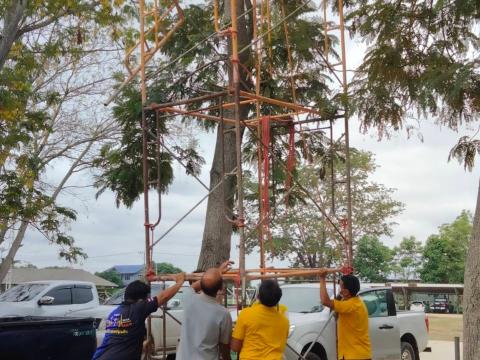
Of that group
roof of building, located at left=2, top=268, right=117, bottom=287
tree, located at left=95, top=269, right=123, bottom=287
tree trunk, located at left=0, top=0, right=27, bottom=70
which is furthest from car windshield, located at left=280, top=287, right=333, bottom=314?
tree, located at left=95, top=269, right=123, bottom=287

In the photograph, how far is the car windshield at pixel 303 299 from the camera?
990 centimetres

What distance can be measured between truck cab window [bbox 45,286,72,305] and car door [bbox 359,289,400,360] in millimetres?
8253

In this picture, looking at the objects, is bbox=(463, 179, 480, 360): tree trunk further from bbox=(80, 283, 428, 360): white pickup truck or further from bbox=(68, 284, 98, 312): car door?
bbox=(68, 284, 98, 312): car door

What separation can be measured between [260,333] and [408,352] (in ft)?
25.4

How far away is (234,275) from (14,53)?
9.51 m

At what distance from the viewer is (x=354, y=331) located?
6672mm

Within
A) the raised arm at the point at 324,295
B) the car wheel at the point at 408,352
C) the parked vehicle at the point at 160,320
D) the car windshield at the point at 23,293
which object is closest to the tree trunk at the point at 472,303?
the raised arm at the point at 324,295

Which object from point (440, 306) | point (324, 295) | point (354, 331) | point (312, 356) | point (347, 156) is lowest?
point (440, 306)

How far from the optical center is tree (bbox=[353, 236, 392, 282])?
40987 millimetres

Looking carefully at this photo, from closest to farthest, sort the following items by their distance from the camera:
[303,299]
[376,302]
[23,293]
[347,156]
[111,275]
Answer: [347,156]
[303,299]
[376,302]
[23,293]
[111,275]

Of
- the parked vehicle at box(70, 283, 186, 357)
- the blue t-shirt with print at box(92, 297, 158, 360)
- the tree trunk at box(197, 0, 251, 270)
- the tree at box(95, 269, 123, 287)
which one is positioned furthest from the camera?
the tree at box(95, 269, 123, 287)

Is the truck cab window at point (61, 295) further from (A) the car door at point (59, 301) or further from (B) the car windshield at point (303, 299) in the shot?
(B) the car windshield at point (303, 299)

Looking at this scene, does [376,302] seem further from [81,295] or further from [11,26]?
[81,295]

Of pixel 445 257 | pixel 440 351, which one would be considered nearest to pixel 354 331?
pixel 440 351
